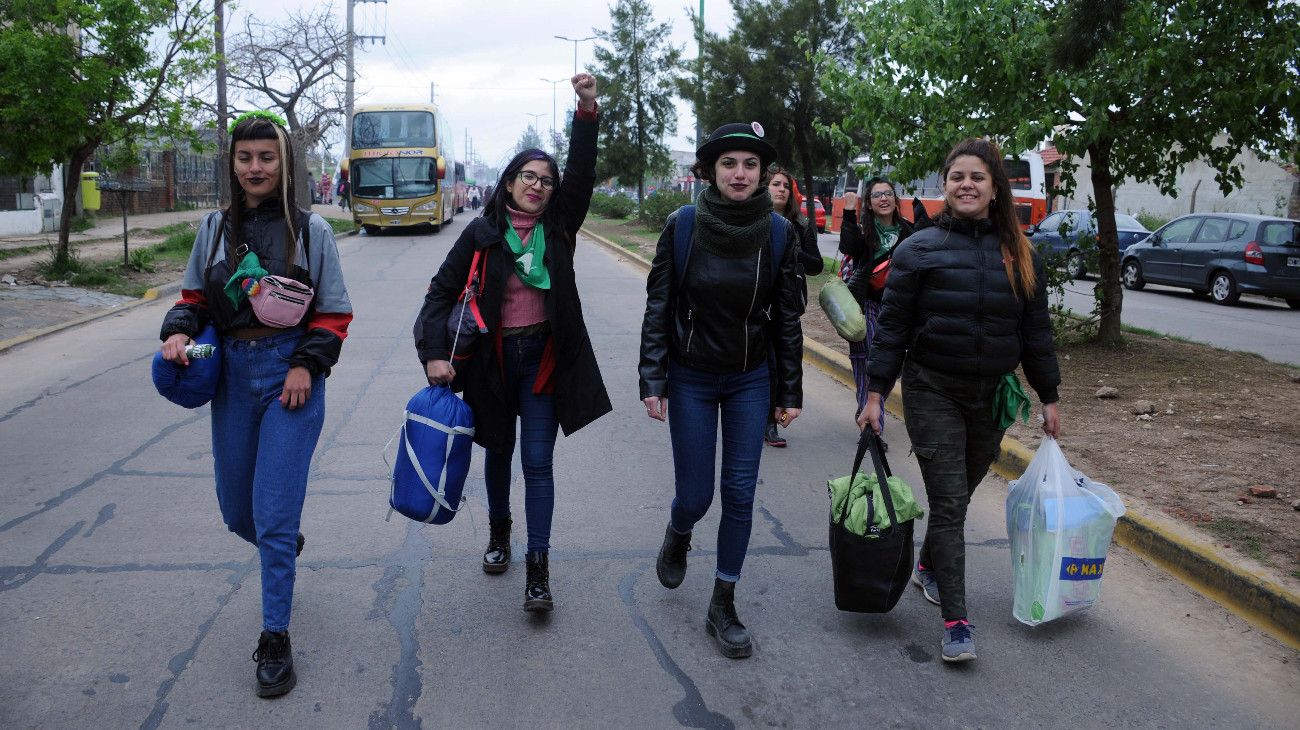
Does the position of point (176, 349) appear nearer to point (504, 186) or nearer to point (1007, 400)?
point (504, 186)

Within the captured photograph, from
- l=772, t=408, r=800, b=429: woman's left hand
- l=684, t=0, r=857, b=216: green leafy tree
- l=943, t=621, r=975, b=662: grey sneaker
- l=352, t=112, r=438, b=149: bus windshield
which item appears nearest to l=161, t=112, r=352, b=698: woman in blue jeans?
l=772, t=408, r=800, b=429: woman's left hand

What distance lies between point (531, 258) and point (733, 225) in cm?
75

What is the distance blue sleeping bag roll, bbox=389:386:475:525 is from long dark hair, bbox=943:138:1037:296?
6.27ft

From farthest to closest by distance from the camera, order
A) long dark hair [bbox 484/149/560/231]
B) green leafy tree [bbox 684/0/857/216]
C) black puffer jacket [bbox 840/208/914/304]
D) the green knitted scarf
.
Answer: green leafy tree [bbox 684/0/857/216], black puffer jacket [bbox 840/208/914/304], long dark hair [bbox 484/149/560/231], the green knitted scarf

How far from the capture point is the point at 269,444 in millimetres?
3457

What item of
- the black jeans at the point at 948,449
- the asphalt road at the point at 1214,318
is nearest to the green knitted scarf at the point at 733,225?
the black jeans at the point at 948,449

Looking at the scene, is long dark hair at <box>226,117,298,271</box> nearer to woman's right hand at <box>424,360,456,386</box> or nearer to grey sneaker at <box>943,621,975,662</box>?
woman's right hand at <box>424,360,456,386</box>

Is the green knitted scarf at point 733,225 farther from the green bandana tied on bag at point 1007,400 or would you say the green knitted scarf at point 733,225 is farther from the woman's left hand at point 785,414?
the green bandana tied on bag at point 1007,400

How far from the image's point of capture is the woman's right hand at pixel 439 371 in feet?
12.3

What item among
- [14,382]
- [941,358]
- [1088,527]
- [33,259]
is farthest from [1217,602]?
[33,259]

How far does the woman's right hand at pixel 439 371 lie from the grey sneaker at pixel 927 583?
2091mm

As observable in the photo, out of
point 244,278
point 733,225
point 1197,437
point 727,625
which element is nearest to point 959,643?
point 727,625

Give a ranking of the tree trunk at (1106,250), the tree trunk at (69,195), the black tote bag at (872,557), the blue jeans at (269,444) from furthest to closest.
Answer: the tree trunk at (69,195), the tree trunk at (1106,250), the black tote bag at (872,557), the blue jeans at (269,444)

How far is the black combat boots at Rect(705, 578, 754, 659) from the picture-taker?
3.72 metres
